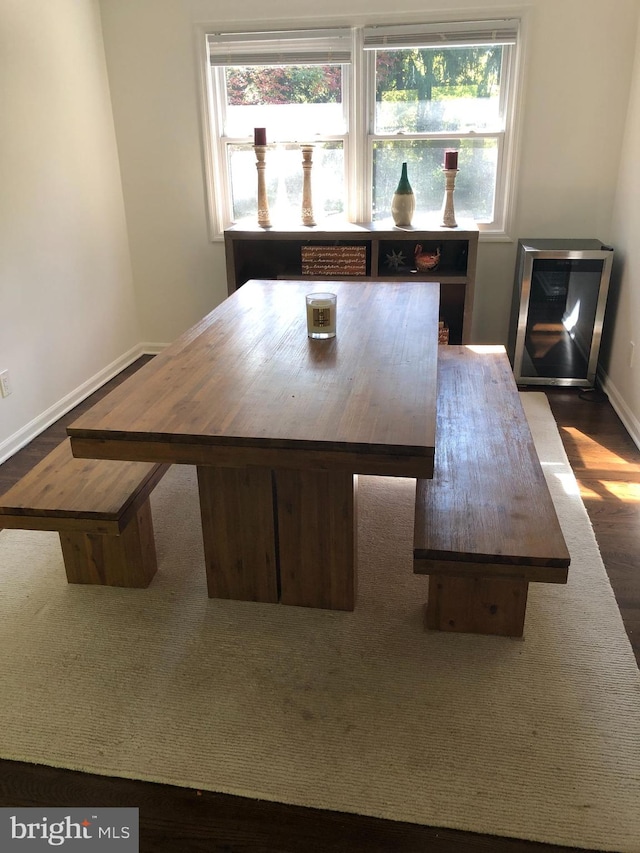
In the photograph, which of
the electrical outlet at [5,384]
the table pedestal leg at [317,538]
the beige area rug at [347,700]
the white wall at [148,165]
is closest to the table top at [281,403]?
the table pedestal leg at [317,538]

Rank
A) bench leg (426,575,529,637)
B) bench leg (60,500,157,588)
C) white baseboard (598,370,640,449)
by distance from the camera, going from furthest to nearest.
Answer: white baseboard (598,370,640,449) → bench leg (60,500,157,588) → bench leg (426,575,529,637)

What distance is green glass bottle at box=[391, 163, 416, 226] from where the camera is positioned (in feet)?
12.2

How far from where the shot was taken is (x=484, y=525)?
1687mm

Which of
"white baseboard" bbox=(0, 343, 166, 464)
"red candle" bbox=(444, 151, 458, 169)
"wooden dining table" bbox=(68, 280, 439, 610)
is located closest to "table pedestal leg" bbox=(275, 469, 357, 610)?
"wooden dining table" bbox=(68, 280, 439, 610)

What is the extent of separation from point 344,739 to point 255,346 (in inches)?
45.1

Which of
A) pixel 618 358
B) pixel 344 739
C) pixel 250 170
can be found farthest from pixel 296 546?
pixel 250 170

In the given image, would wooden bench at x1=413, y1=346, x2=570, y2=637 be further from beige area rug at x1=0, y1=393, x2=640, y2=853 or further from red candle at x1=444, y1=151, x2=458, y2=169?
red candle at x1=444, y1=151, x2=458, y2=169

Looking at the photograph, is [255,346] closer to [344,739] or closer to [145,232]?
[344,739]

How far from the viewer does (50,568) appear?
2.21 meters

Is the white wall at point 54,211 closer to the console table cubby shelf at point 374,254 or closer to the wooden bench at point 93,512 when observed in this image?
the console table cubby shelf at point 374,254

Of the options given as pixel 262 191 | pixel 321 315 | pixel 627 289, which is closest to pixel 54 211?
pixel 262 191

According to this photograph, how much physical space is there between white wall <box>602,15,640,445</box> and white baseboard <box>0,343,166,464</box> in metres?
2.78

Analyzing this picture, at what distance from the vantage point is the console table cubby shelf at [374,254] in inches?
143

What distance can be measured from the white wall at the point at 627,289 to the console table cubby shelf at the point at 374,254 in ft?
2.49
